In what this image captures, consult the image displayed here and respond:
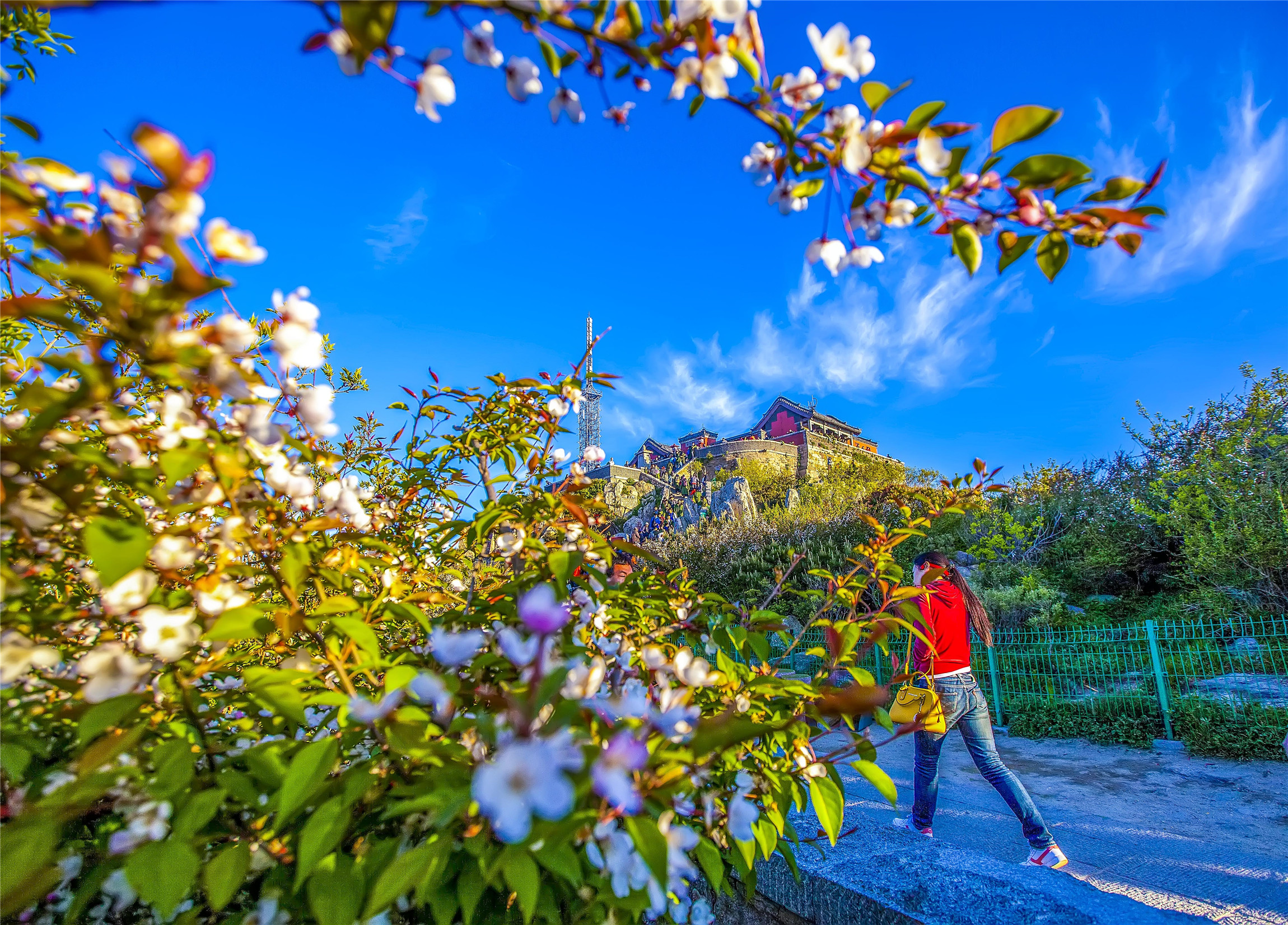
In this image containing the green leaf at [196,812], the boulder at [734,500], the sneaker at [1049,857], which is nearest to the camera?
the green leaf at [196,812]

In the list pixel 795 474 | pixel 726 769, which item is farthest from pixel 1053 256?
pixel 795 474

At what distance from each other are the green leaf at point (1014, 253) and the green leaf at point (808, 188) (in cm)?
31

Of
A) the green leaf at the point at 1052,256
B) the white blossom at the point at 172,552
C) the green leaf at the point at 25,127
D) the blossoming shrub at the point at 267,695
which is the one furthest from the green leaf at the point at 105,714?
the green leaf at the point at 1052,256

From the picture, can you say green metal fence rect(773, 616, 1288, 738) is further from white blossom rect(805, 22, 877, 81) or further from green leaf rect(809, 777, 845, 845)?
white blossom rect(805, 22, 877, 81)

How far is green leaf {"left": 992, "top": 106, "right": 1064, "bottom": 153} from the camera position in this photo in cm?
83

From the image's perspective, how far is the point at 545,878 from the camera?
94 cm

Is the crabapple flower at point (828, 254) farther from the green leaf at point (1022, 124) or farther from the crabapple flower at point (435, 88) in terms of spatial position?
the crabapple flower at point (435, 88)

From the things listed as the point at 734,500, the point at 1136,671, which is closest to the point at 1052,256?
the point at 1136,671

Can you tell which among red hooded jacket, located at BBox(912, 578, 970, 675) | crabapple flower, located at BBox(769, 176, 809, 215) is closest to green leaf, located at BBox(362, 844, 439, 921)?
crabapple flower, located at BBox(769, 176, 809, 215)

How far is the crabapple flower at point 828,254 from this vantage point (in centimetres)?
115

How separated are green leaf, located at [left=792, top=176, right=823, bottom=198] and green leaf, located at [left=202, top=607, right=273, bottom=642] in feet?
3.61

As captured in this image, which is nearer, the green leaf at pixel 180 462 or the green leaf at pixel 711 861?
the green leaf at pixel 180 462

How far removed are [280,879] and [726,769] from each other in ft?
2.69

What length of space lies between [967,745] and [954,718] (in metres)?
0.19
